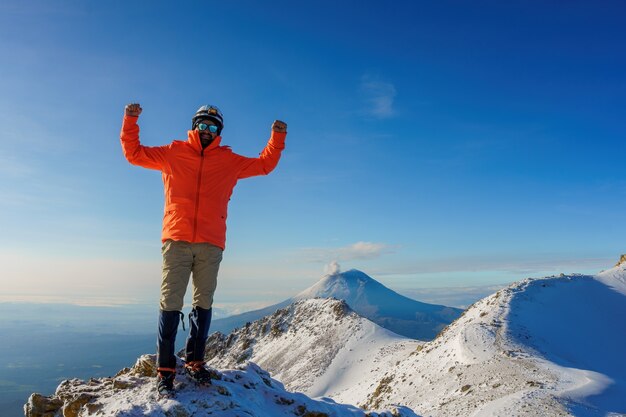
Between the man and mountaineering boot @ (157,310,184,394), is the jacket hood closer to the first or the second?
the man

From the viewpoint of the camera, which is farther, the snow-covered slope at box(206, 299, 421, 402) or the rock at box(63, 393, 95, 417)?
the snow-covered slope at box(206, 299, 421, 402)

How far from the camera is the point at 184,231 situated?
675 centimetres

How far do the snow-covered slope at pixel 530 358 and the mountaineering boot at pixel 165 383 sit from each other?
1120 centimetres

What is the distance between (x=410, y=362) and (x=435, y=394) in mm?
8740

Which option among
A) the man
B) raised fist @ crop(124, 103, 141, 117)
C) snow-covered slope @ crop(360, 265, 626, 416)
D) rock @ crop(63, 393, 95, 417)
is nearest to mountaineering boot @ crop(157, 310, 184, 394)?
the man

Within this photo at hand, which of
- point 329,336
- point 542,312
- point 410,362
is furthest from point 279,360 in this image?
point 542,312

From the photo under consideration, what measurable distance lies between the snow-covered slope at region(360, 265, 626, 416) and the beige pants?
36.9 ft

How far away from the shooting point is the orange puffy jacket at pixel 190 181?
6.85m

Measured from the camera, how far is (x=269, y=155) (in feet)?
26.0

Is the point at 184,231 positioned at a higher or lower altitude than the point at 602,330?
higher

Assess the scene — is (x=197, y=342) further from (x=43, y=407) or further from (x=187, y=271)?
(x=43, y=407)

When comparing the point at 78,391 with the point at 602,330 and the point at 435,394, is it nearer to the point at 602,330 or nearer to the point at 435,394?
the point at 435,394

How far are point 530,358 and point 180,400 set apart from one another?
62.0ft

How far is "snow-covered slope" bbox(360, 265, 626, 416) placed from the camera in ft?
46.8
